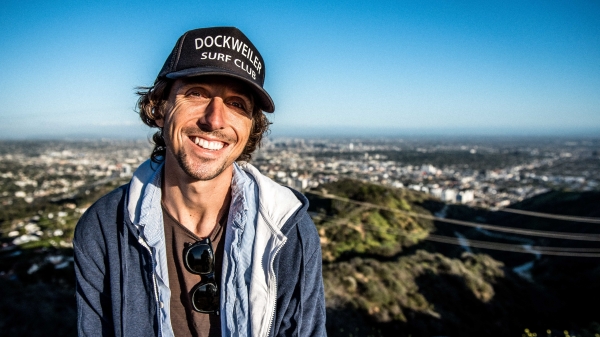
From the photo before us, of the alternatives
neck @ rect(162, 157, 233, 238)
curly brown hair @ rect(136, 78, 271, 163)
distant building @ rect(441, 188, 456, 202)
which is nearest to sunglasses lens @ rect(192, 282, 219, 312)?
neck @ rect(162, 157, 233, 238)

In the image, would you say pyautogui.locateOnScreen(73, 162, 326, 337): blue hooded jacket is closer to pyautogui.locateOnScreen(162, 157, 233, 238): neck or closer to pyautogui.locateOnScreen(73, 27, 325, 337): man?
pyautogui.locateOnScreen(73, 27, 325, 337): man

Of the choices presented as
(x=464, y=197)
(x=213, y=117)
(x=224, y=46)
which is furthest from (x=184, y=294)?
(x=464, y=197)

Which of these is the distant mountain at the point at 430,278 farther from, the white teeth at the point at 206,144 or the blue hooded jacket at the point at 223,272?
the white teeth at the point at 206,144

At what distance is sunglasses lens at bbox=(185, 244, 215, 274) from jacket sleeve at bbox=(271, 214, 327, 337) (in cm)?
32

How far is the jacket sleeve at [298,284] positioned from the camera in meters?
1.40

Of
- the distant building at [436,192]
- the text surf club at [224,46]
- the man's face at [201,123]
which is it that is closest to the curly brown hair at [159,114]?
the man's face at [201,123]

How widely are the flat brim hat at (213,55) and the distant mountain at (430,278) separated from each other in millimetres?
7207

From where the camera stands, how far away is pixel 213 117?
1.40 meters

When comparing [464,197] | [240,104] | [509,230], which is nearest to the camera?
[240,104]

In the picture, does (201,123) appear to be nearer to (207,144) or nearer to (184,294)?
(207,144)

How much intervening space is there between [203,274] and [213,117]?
69cm

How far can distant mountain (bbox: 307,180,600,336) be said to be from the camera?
9312mm

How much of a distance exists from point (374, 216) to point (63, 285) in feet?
52.2

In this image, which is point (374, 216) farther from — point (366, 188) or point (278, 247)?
point (278, 247)
